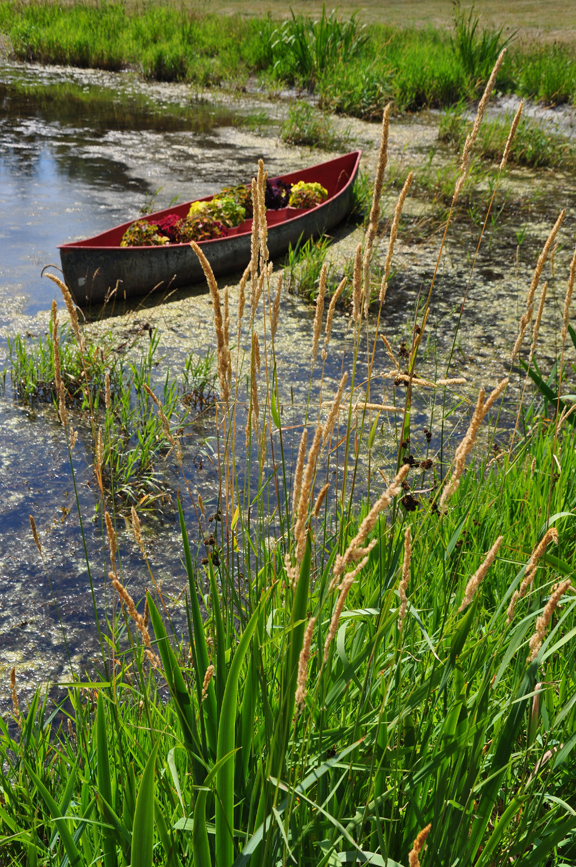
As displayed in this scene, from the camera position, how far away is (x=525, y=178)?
30.7 feet

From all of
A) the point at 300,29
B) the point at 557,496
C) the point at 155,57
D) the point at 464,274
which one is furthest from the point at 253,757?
the point at 155,57

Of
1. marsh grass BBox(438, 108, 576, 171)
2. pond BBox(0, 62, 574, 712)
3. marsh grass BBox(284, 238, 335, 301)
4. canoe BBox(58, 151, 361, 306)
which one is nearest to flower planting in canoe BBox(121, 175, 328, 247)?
canoe BBox(58, 151, 361, 306)

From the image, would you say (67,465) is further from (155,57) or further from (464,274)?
(155,57)

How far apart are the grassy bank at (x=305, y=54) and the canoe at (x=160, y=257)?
20.8 ft

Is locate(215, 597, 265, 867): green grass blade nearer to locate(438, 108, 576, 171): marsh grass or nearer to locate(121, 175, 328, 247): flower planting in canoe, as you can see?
locate(121, 175, 328, 247): flower planting in canoe

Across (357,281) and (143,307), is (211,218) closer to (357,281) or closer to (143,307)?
(143,307)

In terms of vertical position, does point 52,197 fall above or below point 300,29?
below

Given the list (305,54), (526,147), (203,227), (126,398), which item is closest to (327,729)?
(126,398)

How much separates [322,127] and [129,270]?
6523mm

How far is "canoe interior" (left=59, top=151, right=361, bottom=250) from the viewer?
5.24 m

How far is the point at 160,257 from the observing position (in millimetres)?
5184

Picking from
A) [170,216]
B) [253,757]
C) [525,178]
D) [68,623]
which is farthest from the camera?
[525,178]

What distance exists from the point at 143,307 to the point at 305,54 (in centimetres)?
1022

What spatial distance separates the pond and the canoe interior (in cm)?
50
